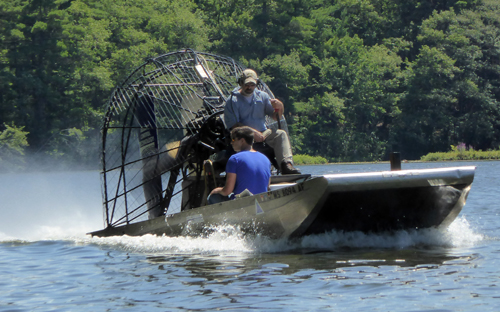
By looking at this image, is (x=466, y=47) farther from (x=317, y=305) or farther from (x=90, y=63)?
(x=317, y=305)

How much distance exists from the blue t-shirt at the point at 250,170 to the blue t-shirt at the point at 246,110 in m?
1.12

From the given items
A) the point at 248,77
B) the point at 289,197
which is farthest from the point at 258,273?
the point at 248,77

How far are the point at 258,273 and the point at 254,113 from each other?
286 centimetres

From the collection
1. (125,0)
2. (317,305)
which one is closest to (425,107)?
(125,0)

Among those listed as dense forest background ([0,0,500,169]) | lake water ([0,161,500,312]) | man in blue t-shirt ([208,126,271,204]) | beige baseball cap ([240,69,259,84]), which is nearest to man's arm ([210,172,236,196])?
man in blue t-shirt ([208,126,271,204])

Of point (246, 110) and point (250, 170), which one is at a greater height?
point (246, 110)

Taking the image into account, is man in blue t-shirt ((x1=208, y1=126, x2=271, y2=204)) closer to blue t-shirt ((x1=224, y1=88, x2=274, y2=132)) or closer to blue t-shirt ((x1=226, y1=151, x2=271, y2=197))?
blue t-shirt ((x1=226, y1=151, x2=271, y2=197))

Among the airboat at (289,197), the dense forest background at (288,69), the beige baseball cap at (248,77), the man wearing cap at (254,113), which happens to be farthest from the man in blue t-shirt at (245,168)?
the dense forest background at (288,69)

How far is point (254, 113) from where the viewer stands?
32.9 ft

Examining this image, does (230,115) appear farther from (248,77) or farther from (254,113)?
(248,77)

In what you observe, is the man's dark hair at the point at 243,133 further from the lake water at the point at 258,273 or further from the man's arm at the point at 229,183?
the lake water at the point at 258,273

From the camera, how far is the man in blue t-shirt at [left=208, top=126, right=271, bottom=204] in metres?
8.76

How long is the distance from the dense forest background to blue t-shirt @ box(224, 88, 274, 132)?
125ft

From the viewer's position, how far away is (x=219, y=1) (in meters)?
68.5
